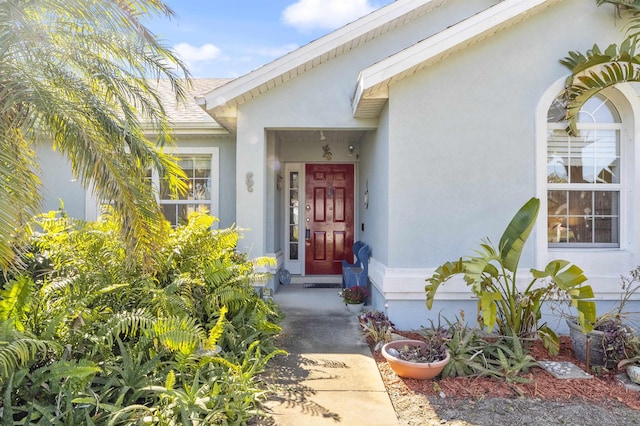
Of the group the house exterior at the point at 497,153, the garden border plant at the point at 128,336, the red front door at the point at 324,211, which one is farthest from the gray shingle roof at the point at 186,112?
the house exterior at the point at 497,153

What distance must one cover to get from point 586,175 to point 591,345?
2277 millimetres

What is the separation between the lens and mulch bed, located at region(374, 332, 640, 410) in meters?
3.63

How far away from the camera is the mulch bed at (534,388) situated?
3.63 meters

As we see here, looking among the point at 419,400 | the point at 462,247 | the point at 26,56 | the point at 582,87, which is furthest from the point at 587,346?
the point at 26,56

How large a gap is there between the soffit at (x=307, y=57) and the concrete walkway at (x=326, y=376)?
11.2 feet

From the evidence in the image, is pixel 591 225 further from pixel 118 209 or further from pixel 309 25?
pixel 309 25

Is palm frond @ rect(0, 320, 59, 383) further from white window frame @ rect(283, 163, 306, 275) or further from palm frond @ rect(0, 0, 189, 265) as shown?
white window frame @ rect(283, 163, 306, 275)

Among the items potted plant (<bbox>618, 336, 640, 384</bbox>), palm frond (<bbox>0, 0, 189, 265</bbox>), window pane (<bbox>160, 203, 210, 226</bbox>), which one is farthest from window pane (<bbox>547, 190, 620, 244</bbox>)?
window pane (<bbox>160, 203, 210, 226</bbox>)

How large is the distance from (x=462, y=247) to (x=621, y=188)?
2225mm

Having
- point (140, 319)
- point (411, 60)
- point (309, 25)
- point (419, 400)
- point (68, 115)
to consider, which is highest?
point (309, 25)

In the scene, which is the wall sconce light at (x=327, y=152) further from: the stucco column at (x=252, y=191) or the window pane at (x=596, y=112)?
the window pane at (x=596, y=112)

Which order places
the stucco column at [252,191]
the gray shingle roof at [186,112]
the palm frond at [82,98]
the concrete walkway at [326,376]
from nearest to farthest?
the palm frond at [82,98]
the concrete walkway at [326,376]
the stucco column at [252,191]
the gray shingle roof at [186,112]

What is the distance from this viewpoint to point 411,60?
4855 millimetres

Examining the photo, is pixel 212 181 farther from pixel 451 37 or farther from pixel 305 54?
pixel 451 37
